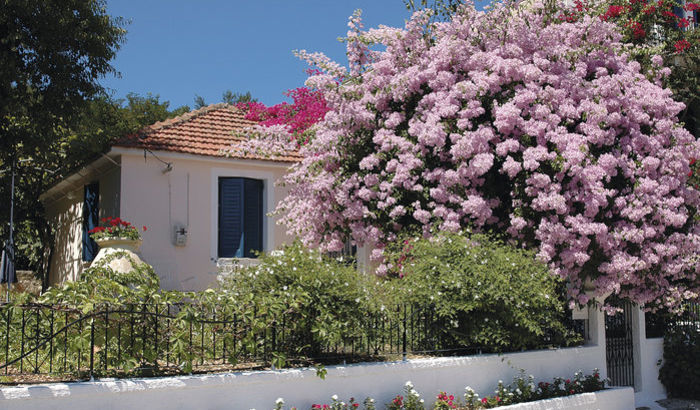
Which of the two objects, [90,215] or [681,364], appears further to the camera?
[90,215]

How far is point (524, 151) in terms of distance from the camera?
38.1 feet

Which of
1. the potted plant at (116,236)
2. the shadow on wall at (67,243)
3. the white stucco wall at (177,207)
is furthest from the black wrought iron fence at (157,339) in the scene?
the shadow on wall at (67,243)

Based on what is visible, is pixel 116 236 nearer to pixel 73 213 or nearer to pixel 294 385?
pixel 294 385

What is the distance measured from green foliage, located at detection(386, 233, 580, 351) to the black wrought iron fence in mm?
1261

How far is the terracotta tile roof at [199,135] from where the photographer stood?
14.8 metres

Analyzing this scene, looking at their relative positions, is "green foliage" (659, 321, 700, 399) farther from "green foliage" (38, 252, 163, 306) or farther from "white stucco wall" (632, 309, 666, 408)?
"green foliage" (38, 252, 163, 306)

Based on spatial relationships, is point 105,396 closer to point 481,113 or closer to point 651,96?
point 481,113

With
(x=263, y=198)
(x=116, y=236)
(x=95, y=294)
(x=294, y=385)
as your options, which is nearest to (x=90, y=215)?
(x=263, y=198)

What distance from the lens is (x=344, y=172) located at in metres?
13.3

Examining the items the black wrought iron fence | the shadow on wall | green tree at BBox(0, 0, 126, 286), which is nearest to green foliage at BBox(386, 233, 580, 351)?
the black wrought iron fence

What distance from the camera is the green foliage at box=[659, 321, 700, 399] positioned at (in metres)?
13.6

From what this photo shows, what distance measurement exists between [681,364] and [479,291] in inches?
245

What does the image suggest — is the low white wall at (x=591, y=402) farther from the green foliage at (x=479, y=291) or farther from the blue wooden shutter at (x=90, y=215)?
the blue wooden shutter at (x=90, y=215)

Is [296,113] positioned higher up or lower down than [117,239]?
higher up
